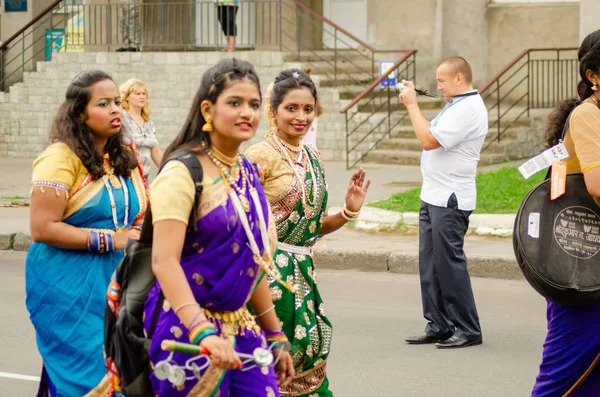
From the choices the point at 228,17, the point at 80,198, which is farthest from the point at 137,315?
the point at 228,17

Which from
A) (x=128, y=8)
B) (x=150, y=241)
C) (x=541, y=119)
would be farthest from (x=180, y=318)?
(x=128, y=8)

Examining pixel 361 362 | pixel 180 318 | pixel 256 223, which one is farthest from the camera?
pixel 361 362

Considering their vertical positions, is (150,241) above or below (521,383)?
above

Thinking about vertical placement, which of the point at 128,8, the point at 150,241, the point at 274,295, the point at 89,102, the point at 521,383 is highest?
the point at 128,8

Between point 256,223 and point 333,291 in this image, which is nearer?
point 256,223

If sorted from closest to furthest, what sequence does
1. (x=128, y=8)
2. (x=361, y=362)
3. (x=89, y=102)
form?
(x=89, y=102) → (x=361, y=362) → (x=128, y=8)

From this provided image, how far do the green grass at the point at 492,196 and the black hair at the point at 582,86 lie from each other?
7212 millimetres

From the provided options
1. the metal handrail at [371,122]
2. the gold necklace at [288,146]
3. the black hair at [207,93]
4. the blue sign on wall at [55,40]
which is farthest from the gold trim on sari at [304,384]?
the blue sign on wall at [55,40]

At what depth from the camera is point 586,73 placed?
486 centimetres

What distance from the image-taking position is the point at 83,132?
5184 millimetres

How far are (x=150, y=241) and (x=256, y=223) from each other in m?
0.37

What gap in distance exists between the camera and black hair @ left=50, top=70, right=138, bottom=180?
5.11 metres

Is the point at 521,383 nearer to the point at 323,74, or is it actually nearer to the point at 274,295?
the point at 274,295

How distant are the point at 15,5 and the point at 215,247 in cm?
Result: 2042
